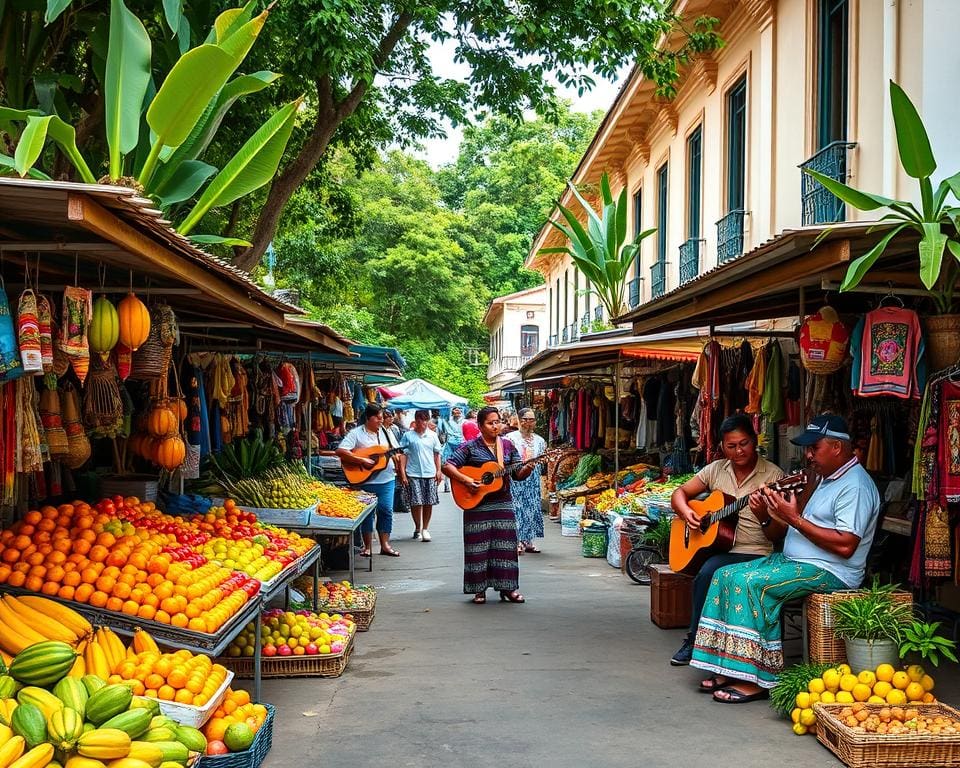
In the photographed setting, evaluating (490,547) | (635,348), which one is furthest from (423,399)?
(490,547)

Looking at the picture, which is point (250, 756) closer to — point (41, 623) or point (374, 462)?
point (41, 623)

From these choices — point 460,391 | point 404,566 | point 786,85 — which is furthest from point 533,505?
point 460,391

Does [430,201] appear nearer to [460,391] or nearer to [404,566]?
[460,391]

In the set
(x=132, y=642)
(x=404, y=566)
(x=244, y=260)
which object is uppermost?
(x=244, y=260)

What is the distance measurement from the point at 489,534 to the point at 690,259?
27.7 feet

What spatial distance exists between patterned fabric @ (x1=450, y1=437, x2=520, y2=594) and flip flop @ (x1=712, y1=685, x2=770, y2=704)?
3.42m

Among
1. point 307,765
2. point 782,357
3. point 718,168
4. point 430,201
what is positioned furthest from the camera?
point 430,201

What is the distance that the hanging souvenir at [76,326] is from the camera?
494cm

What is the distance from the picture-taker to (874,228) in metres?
5.35

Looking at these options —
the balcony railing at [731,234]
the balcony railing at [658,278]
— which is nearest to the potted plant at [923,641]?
the balcony railing at [731,234]

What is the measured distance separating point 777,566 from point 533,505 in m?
7.50

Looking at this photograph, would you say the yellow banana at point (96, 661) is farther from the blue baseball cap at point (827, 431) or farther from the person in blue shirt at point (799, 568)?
the blue baseball cap at point (827, 431)

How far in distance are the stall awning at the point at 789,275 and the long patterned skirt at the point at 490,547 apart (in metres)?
2.39

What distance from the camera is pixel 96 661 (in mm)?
4770
